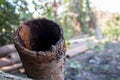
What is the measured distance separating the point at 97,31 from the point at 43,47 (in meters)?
4.06

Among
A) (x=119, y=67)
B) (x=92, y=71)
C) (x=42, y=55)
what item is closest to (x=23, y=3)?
(x=92, y=71)

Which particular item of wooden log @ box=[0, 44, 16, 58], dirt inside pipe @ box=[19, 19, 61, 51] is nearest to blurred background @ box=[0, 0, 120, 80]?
wooden log @ box=[0, 44, 16, 58]

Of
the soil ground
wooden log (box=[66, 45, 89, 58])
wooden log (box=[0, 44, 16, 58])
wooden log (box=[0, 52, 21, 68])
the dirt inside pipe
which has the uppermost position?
the dirt inside pipe

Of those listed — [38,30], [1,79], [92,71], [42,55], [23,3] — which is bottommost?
[92,71]

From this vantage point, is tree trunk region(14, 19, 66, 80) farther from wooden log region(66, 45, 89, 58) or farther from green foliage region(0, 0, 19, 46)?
wooden log region(66, 45, 89, 58)

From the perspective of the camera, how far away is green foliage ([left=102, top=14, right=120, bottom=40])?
18.5 feet

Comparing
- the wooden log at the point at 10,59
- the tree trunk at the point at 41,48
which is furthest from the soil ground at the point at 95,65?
the tree trunk at the point at 41,48

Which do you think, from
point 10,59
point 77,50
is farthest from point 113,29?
point 10,59

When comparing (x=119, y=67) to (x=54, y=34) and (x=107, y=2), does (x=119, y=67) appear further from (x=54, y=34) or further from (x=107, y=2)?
(x=107, y=2)

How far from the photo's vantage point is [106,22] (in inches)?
264

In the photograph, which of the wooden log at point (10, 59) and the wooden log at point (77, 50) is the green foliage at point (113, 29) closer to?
A: the wooden log at point (77, 50)

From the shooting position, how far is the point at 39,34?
2.27 m

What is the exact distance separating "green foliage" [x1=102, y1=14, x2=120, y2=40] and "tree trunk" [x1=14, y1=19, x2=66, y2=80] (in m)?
3.39

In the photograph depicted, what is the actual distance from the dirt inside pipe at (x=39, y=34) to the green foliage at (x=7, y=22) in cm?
152
